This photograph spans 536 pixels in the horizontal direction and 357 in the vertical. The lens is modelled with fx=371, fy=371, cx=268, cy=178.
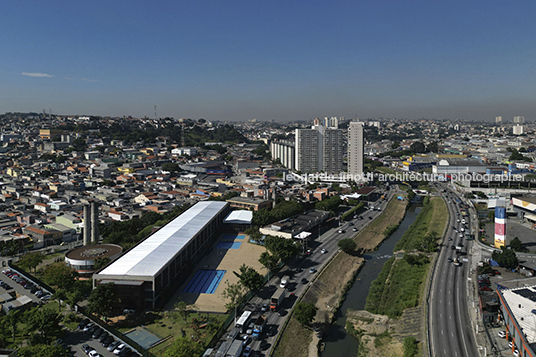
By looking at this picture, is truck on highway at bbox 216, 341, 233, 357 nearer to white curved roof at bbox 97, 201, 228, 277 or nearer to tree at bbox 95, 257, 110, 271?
white curved roof at bbox 97, 201, 228, 277

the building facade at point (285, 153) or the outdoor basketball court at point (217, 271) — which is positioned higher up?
the building facade at point (285, 153)

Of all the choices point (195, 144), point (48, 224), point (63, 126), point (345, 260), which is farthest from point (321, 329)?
point (63, 126)

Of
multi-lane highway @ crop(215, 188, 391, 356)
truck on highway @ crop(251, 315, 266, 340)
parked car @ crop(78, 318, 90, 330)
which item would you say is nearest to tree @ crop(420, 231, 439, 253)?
multi-lane highway @ crop(215, 188, 391, 356)

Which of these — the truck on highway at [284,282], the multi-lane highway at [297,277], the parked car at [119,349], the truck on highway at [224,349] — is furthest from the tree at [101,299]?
the truck on highway at [284,282]

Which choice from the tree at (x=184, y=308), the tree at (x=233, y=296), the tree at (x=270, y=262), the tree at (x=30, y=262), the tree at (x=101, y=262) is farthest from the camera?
the tree at (x=270, y=262)

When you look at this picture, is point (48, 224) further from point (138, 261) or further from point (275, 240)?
→ point (275, 240)

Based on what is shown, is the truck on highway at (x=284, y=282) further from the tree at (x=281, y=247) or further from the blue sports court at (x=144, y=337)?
the blue sports court at (x=144, y=337)

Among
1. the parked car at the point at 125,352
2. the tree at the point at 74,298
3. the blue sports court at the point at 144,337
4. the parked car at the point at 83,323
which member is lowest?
the blue sports court at the point at 144,337
